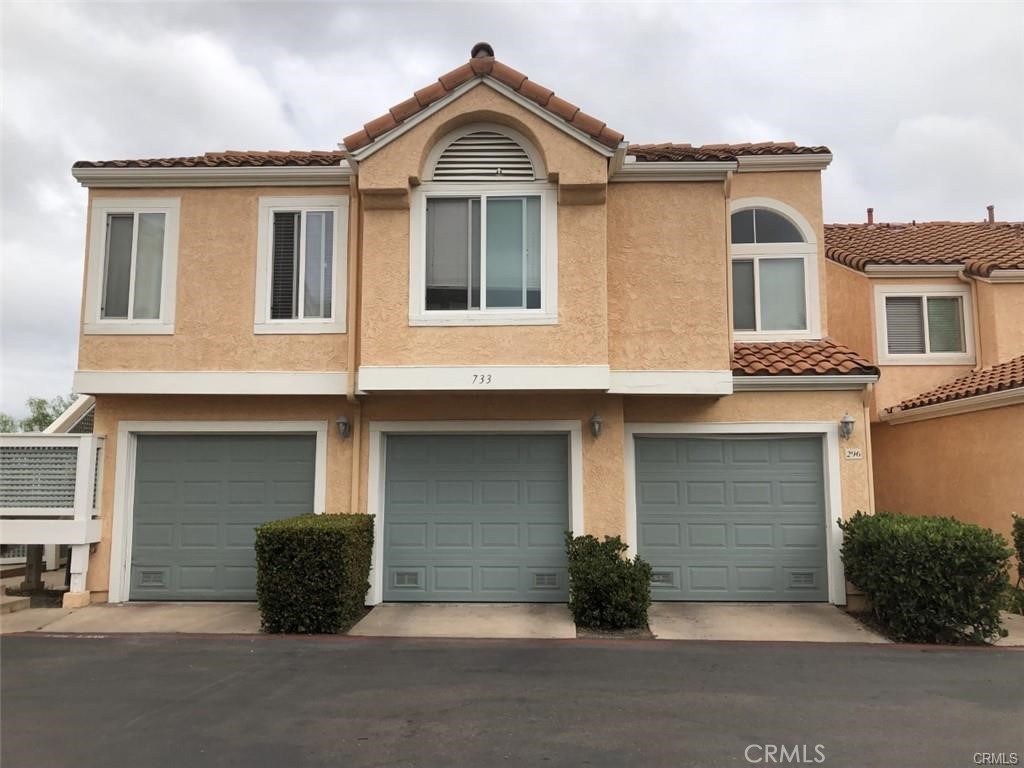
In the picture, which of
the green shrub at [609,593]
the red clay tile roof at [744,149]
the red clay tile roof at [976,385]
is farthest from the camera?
the red clay tile roof at [744,149]

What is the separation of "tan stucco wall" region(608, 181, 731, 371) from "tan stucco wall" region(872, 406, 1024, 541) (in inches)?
170

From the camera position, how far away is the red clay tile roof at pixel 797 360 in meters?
10.4

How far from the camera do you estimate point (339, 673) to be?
23.6ft

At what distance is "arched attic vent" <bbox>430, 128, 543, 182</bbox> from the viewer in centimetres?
989

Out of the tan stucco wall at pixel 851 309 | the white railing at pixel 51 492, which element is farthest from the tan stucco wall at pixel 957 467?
the white railing at pixel 51 492

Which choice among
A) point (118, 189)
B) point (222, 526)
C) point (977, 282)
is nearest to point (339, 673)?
point (222, 526)

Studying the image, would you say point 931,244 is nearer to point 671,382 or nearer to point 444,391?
point 671,382

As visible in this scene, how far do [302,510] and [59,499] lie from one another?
3198mm

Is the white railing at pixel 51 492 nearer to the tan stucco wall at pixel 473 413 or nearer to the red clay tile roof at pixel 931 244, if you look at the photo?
the tan stucco wall at pixel 473 413

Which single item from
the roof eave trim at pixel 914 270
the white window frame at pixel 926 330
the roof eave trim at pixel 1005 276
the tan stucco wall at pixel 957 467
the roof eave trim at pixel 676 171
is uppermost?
the roof eave trim at pixel 676 171

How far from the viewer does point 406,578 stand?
33.8 ft

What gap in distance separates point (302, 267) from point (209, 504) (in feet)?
11.8

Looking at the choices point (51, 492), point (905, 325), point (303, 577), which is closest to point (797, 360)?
point (905, 325)

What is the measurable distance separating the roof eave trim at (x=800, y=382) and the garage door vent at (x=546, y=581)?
3581 mm
